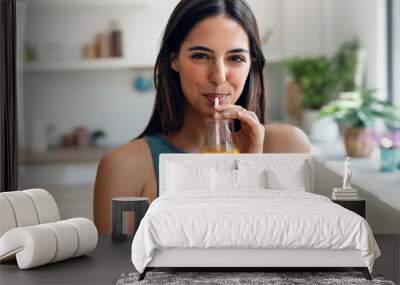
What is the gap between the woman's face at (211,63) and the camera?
6.20 meters

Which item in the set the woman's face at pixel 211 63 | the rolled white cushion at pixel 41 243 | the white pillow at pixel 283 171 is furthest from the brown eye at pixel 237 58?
the rolled white cushion at pixel 41 243

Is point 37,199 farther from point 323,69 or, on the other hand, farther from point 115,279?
point 323,69

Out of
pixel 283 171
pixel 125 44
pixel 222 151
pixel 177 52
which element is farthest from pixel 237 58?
pixel 125 44

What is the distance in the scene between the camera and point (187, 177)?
5.61 meters

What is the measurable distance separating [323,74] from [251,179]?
73.2 inches

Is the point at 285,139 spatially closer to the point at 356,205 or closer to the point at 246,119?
the point at 246,119

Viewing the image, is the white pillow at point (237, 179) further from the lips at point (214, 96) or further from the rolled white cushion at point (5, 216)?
the rolled white cushion at point (5, 216)

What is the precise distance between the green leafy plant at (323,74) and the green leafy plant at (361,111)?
0.68 feet

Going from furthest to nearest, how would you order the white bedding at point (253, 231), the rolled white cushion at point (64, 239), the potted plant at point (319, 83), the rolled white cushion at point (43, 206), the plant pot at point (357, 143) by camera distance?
the potted plant at point (319, 83) → the plant pot at point (357, 143) → the rolled white cushion at point (43, 206) → the rolled white cushion at point (64, 239) → the white bedding at point (253, 231)

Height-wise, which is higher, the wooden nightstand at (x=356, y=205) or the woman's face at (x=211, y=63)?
the woman's face at (x=211, y=63)

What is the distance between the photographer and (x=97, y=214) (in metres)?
6.59

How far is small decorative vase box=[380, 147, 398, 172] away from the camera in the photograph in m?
6.43

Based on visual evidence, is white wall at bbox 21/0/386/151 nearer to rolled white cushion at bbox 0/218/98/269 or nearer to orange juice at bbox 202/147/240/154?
orange juice at bbox 202/147/240/154

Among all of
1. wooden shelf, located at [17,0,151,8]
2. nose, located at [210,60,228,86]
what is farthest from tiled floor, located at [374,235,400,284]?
wooden shelf, located at [17,0,151,8]
